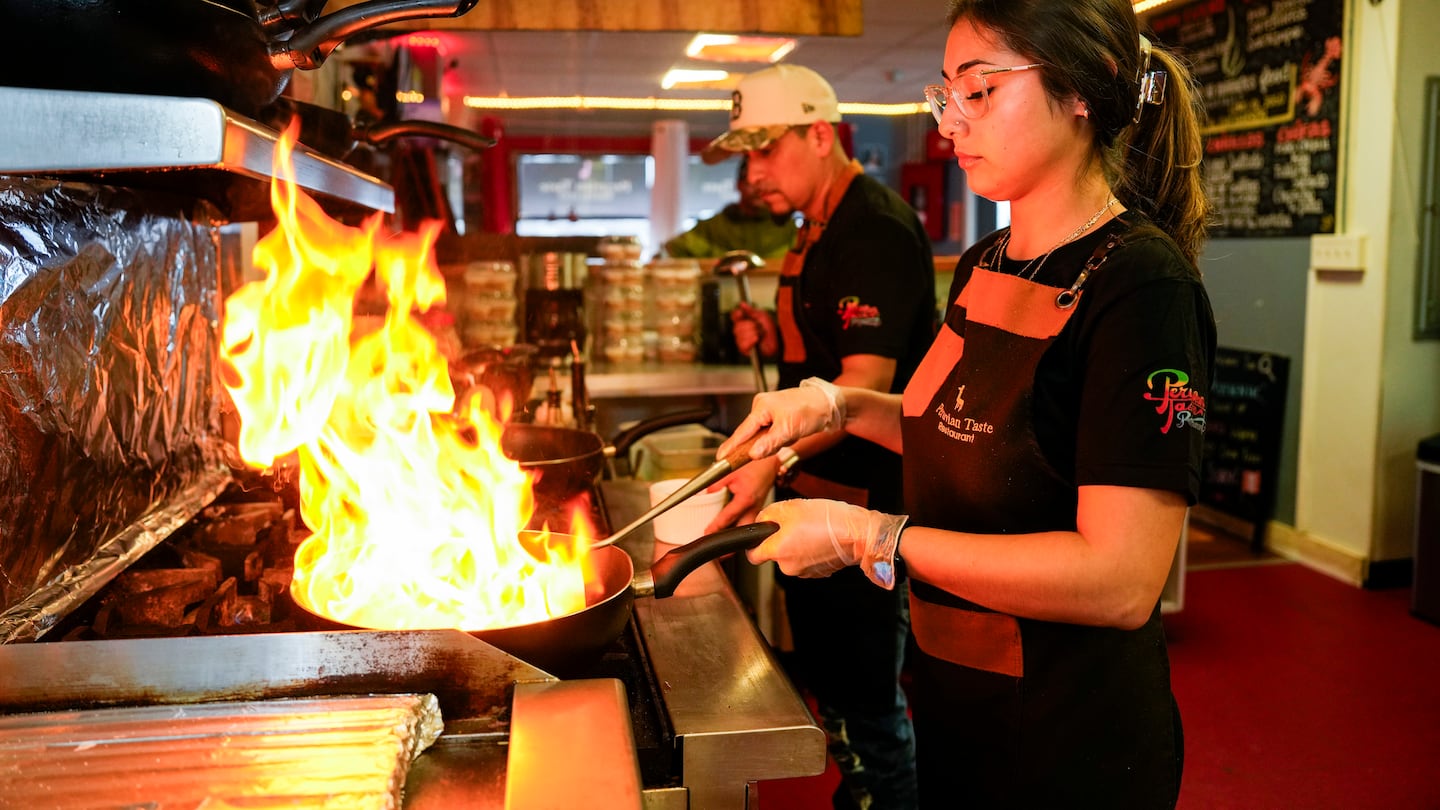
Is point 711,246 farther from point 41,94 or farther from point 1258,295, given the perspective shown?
point 41,94

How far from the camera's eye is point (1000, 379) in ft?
4.78

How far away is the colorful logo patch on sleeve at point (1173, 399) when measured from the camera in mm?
1256

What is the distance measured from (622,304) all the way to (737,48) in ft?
13.9

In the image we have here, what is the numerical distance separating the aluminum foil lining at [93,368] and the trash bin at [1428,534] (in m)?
4.65

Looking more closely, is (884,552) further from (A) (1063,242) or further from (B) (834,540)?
(A) (1063,242)

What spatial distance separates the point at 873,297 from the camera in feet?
8.57

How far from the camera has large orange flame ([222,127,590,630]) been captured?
1425 mm

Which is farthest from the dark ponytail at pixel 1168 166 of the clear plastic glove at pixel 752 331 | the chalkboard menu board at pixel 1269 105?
the chalkboard menu board at pixel 1269 105

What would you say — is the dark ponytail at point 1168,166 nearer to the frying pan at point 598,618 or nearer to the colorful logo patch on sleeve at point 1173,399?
the colorful logo patch on sleeve at point 1173,399

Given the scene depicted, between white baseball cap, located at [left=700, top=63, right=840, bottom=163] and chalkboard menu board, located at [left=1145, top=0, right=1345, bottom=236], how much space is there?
2.65 meters

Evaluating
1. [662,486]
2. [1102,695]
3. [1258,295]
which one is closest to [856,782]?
[662,486]

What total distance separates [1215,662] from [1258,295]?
8.35ft

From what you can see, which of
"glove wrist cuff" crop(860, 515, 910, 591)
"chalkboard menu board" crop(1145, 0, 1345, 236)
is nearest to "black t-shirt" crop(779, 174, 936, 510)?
"glove wrist cuff" crop(860, 515, 910, 591)

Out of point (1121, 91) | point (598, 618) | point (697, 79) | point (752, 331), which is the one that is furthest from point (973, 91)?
point (697, 79)
